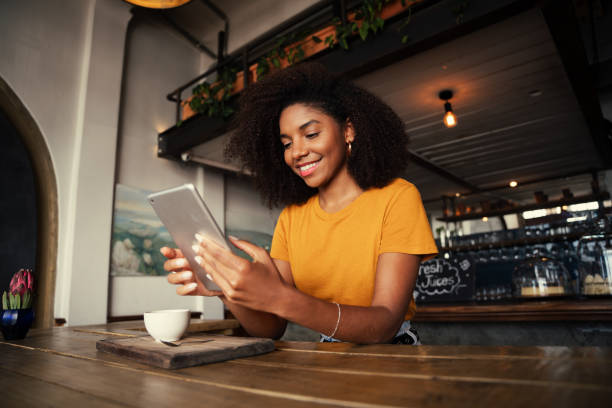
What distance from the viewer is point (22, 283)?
1.24 metres

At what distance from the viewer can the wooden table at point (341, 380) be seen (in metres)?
0.47

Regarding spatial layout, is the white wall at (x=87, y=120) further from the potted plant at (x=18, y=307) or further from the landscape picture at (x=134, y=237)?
the potted plant at (x=18, y=307)

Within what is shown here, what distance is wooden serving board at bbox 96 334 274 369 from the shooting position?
2.39ft

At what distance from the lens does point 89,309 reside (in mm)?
3912

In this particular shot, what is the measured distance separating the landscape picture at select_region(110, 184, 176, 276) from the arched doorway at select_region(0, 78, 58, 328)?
641 mm

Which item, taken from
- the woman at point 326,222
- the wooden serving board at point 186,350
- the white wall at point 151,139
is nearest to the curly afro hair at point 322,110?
the woman at point 326,222

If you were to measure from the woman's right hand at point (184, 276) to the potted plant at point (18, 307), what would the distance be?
55 cm

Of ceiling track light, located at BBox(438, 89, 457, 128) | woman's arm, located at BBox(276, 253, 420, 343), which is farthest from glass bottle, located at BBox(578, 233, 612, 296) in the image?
woman's arm, located at BBox(276, 253, 420, 343)

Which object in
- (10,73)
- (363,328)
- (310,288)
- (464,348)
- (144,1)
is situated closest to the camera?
(464,348)

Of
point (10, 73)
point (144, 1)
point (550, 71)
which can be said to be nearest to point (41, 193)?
point (10, 73)

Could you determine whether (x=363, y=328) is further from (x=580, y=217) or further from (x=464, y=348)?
(x=580, y=217)

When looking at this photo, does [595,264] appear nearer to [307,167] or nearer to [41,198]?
[307,167]

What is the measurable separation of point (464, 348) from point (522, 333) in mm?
1586

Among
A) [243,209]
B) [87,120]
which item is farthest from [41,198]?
[243,209]
